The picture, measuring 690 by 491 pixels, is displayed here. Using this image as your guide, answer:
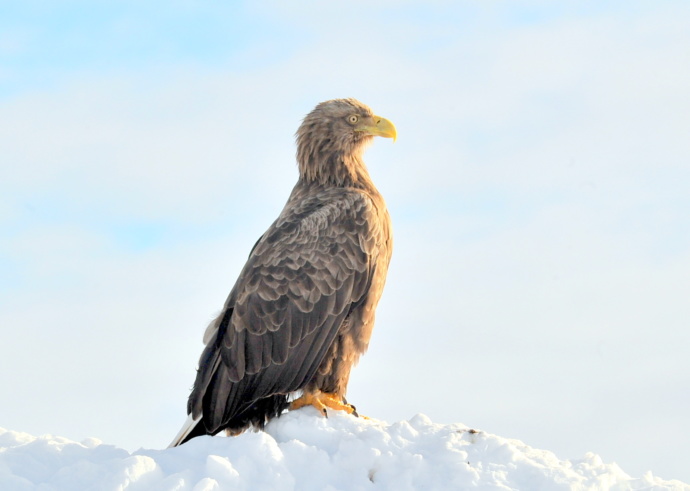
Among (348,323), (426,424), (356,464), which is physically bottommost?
(356,464)

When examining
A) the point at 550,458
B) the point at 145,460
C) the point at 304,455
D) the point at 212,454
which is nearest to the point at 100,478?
the point at 145,460

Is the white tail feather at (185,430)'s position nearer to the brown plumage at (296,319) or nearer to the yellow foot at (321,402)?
the brown plumage at (296,319)

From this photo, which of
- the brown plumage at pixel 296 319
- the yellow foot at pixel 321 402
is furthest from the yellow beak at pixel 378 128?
the yellow foot at pixel 321 402

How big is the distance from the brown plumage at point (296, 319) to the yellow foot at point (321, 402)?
0.01 meters

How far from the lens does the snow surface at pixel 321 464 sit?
24.9 feet

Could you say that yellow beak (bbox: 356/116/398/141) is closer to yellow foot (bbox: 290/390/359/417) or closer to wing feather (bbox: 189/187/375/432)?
wing feather (bbox: 189/187/375/432)

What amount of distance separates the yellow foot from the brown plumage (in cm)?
1

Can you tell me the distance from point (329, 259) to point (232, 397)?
170 centimetres

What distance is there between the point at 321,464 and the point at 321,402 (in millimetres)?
1459

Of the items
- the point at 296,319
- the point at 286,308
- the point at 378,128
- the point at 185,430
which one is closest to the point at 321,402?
the point at 296,319

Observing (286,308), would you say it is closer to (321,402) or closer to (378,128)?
(321,402)

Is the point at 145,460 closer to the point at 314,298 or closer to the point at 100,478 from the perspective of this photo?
the point at 100,478

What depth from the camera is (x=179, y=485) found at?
746 centimetres

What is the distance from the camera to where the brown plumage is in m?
9.47
